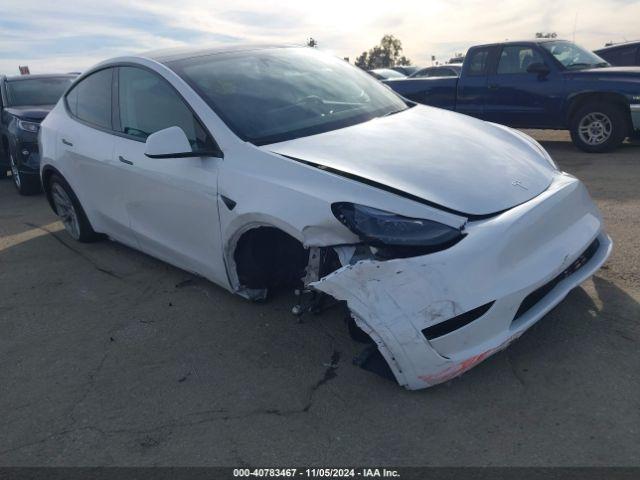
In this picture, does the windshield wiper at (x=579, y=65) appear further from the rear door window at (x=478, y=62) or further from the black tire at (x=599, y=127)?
the rear door window at (x=478, y=62)

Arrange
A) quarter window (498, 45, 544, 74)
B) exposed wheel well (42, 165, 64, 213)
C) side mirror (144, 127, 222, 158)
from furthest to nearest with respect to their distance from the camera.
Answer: quarter window (498, 45, 544, 74)
exposed wheel well (42, 165, 64, 213)
side mirror (144, 127, 222, 158)

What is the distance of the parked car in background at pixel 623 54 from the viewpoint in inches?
416

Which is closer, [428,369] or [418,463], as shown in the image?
[418,463]

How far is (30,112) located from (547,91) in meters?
7.47

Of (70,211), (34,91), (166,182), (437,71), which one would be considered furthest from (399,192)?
(437,71)

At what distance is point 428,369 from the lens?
2553 mm

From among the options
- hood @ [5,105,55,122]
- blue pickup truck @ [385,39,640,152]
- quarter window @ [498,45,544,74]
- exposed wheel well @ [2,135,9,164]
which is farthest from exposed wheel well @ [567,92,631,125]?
exposed wheel well @ [2,135,9,164]

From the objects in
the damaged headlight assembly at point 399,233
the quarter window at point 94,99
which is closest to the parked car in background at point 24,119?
the quarter window at point 94,99

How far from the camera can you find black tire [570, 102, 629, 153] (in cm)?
801

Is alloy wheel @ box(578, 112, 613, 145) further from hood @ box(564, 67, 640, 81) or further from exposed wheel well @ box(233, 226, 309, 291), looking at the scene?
exposed wheel well @ box(233, 226, 309, 291)

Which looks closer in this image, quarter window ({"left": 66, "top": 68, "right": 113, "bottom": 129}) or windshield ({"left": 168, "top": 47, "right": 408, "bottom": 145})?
windshield ({"left": 168, "top": 47, "right": 408, "bottom": 145})

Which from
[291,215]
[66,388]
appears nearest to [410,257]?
[291,215]

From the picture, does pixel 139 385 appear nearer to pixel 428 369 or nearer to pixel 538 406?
pixel 428 369

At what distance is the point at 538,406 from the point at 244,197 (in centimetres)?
179
